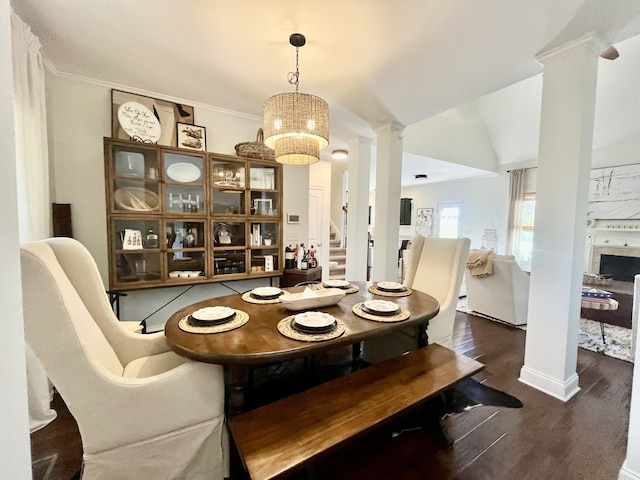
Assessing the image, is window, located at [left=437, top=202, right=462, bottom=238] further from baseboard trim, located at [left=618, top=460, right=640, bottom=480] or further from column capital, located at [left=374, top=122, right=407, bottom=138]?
baseboard trim, located at [left=618, top=460, right=640, bottom=480]

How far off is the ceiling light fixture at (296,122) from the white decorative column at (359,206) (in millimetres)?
2046

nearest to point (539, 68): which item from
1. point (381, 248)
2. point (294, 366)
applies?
point (381, 248)

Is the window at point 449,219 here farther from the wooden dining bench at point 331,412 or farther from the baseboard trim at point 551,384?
the wooden dining bench at point 331,412

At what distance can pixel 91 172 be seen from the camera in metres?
2.52

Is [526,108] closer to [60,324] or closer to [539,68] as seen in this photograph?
[539,68]

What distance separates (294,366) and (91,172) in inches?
102

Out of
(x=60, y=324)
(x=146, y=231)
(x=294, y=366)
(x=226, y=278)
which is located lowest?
(x=294, y=366)

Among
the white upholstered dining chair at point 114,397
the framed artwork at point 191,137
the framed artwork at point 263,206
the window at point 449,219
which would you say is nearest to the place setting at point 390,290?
the white upholstered dining chair at point 114,397

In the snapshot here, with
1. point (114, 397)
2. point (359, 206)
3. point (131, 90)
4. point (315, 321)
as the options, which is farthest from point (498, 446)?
point (131, 90)

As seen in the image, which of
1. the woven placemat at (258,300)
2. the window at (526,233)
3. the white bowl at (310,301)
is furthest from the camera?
the window at (526,233)

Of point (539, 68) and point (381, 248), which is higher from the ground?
point (539, 68)

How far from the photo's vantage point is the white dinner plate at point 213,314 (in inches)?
55.7

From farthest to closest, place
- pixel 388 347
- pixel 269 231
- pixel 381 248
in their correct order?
pixel 381 248, pixel 269 231, pixel 388 347

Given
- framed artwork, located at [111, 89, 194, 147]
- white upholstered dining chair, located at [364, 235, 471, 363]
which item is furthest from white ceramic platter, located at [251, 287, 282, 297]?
framed artwork, located at [111, 89, 194, 147]
